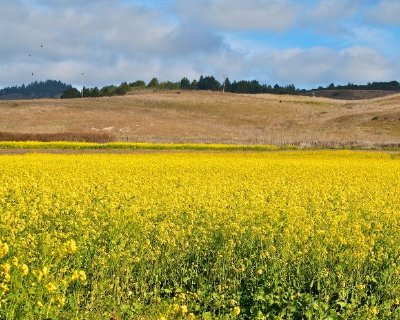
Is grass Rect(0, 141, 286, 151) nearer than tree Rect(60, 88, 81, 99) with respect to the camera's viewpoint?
Yes

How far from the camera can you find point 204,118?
111125mm

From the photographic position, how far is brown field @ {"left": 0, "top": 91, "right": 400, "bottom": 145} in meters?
86.2

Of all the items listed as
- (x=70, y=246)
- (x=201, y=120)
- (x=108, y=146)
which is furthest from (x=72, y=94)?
(x=70, y=246)

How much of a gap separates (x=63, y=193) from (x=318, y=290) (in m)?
8.15

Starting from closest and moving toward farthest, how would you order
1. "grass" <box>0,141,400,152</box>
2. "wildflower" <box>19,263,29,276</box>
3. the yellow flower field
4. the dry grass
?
"wildflower" <box>19,263,29,276</box>, the yellow flower field, "grass" <box>0,141,400,152</box>, the dry grass

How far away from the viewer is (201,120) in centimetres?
10800

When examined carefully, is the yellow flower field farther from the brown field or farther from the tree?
the tree

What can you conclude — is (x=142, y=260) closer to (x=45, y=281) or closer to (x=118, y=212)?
(x=118, y=212)

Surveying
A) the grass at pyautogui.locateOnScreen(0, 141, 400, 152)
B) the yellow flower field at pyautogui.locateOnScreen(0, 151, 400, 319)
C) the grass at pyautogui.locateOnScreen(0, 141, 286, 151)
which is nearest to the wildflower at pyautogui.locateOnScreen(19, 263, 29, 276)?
the yellow flower field at pyautogui.locateOnScreen(0, 151, 400, 319)

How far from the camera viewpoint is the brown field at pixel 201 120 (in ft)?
283

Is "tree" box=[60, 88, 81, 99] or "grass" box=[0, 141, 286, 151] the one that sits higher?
"tree" box=[60, 88, 81, 99]

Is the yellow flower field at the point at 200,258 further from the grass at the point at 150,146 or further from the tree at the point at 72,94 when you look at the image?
the tree at the point at 72,94

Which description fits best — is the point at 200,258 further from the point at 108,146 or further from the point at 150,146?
the point at 150,146

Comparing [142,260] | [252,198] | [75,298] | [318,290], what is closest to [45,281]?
[75,298]
